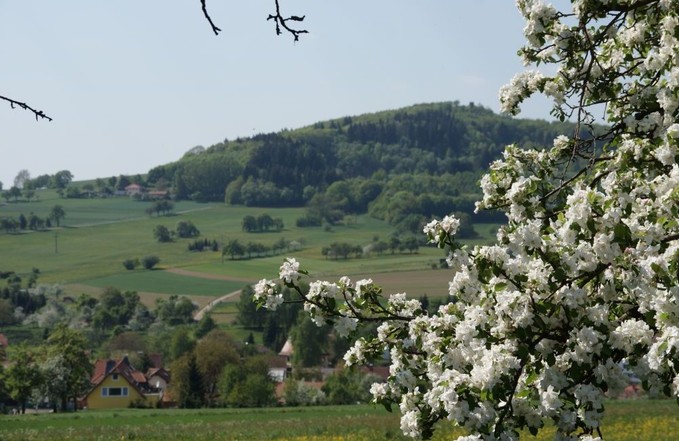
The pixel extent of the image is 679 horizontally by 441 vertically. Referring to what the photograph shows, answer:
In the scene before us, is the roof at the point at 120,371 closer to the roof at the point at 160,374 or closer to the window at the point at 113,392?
the roof at the point at 160,374

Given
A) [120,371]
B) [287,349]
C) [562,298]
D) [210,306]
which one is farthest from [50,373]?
[562,298]

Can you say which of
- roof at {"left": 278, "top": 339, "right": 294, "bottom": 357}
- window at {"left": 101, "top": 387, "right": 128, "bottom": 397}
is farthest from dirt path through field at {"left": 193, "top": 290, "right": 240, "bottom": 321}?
window at {"left": 101, "top": 387, "right": 128, "bottom": 397}

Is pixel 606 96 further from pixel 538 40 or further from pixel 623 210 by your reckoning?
pixel 623 210

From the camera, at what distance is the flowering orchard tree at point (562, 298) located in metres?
8.02

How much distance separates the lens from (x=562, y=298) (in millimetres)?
8164

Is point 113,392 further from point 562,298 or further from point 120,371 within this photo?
point 562,298

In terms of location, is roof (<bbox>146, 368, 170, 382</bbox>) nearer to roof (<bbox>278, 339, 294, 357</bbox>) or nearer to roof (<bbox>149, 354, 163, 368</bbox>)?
roof (<bbox>149, 354, 163, 368</bbox>)

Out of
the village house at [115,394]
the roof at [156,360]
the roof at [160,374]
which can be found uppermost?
the village house at [115,394]

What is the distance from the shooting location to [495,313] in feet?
27.6

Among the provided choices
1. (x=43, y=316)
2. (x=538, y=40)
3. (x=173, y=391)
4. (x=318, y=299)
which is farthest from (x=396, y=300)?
(x=43, y=316)

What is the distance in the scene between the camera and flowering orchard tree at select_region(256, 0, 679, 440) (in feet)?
26.3

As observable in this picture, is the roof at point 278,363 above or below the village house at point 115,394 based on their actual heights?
below

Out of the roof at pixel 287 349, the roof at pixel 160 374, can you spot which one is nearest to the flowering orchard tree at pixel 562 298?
the roof at pixel 160 374

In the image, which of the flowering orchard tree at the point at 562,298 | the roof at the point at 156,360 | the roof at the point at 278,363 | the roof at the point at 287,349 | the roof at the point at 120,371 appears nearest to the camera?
the flowering orchard tree at the point at 562,298
